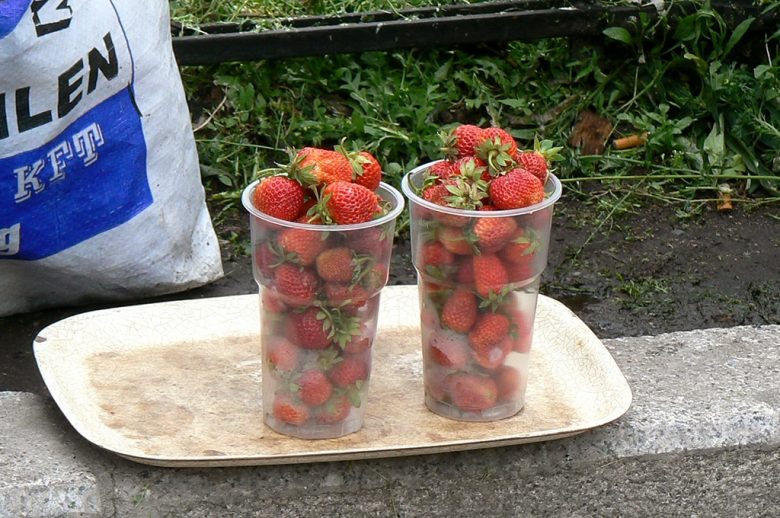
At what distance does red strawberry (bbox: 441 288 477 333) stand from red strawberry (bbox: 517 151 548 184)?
181mm

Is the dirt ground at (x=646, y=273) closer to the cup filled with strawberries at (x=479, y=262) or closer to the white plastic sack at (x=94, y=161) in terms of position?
the white plastic sack at (x=94, y=161)

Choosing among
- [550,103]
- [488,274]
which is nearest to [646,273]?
[550,103]

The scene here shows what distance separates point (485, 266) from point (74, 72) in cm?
83

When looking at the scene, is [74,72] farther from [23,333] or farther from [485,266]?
[485,266]

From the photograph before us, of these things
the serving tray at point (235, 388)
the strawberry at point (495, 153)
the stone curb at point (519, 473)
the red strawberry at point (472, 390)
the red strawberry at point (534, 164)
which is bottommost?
the stone curb at point (519, 473)

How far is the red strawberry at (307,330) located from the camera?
156cm

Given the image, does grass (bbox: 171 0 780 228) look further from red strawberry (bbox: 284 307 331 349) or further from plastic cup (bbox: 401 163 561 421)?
red strawberry (bbox: 284 307 331 349)

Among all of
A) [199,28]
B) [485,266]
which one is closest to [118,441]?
[485,266]

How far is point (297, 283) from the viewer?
154cm

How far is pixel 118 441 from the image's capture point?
1.62 m

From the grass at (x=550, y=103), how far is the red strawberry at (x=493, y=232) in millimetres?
1069

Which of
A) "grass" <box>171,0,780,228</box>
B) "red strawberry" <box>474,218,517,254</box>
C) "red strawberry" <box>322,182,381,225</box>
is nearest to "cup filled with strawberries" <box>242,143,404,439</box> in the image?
"red strawberry" <box>322,182,381,225</box>

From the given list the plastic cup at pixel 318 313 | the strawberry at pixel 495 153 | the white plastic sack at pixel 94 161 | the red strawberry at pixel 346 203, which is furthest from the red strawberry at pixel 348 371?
the white plastic sack at pixel 94 161

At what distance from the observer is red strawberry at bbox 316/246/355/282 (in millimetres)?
1525
